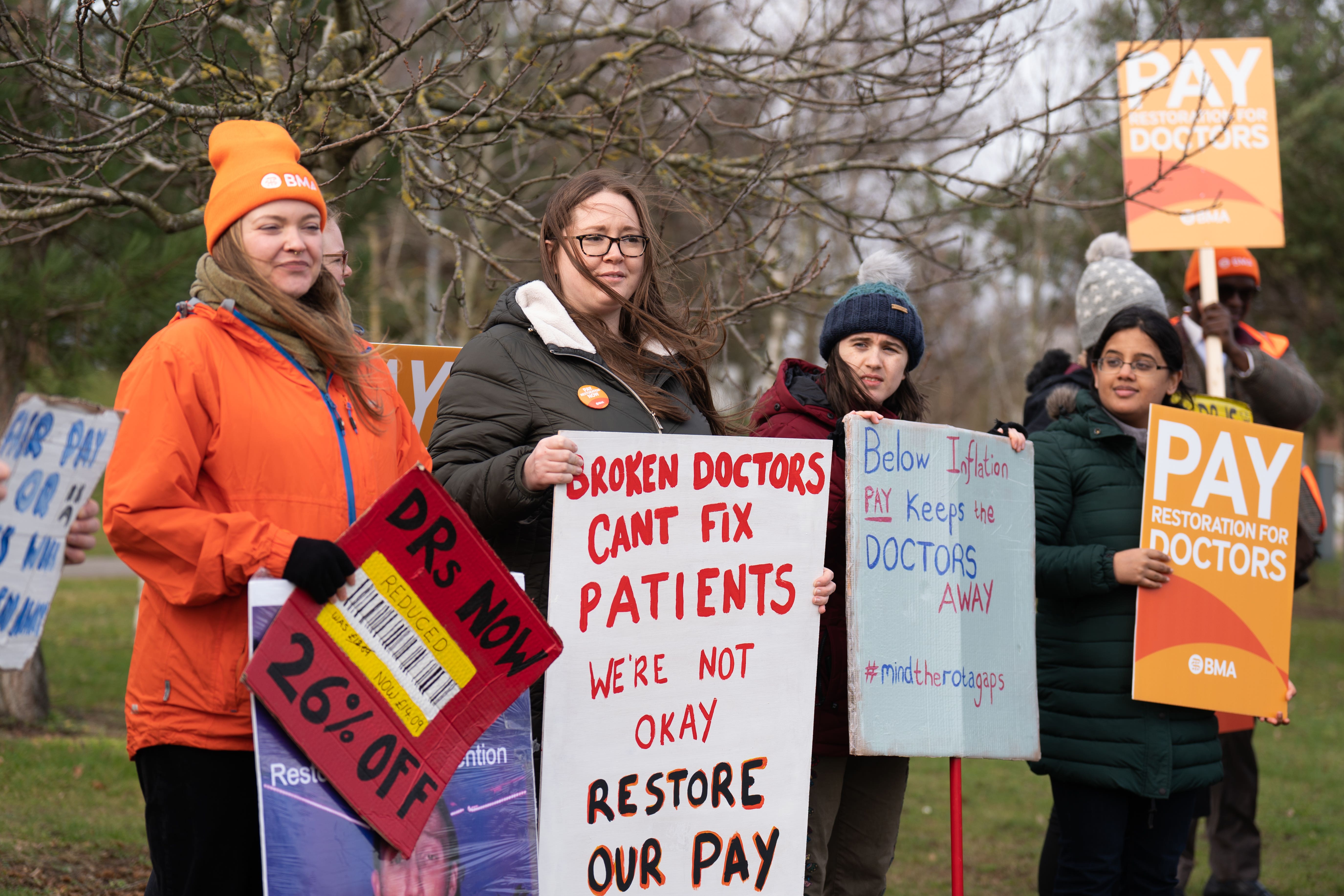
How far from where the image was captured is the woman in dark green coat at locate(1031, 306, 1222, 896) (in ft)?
11.8

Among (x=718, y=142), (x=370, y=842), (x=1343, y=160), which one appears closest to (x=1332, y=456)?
(x=1343, y=160)

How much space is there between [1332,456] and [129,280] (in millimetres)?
25822

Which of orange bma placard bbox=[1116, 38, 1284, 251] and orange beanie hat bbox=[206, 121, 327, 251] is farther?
orange bma placard bbox=[1116, 38, 1284, 251]

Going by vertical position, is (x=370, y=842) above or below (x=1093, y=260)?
below

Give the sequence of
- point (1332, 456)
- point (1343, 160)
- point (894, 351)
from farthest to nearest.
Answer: point (1332, 456) → point (1343, 160) → point (894, 351)

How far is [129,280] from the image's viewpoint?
6402 mm

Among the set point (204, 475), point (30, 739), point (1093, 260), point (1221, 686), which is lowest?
point (30, 739)

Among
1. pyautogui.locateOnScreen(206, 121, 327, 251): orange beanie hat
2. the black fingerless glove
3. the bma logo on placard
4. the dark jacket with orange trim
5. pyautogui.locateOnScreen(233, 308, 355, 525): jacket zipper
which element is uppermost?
the dark jacket with orange trim

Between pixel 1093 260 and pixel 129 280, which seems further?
pixel 129 280

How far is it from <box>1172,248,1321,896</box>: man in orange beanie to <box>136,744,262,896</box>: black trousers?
401 centimetres

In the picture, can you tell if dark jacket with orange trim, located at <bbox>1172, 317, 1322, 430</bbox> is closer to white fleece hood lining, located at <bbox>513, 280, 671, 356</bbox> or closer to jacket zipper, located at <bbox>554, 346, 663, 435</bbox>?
jacket zipper, located at <bbox>554, 346, 663, 435</bbox>

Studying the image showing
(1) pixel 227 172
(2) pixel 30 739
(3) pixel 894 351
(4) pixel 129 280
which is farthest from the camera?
(2) pixel 30 739

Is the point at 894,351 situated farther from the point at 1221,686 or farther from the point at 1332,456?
the point at 1332,456

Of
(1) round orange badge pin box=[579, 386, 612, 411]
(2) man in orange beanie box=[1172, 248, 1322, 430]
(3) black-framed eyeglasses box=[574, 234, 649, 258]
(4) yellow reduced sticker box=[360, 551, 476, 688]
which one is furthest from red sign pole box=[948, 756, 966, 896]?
(2) man in orange beanie box=[1172, 248, 1322, 430]
